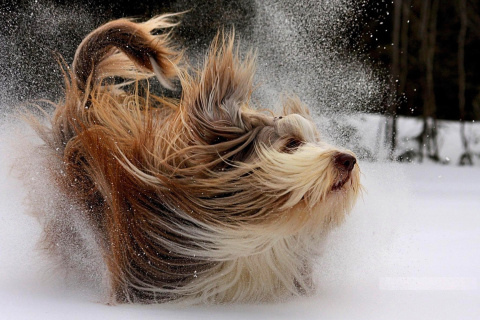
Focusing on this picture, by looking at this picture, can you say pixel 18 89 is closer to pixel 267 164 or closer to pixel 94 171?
pixel 94 171

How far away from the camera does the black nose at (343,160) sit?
6.27ft

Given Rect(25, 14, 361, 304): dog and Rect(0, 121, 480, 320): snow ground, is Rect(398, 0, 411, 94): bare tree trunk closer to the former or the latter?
Rect(0, 121, 480, 320): snow ground

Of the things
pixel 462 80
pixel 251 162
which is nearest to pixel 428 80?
pixel 462 80

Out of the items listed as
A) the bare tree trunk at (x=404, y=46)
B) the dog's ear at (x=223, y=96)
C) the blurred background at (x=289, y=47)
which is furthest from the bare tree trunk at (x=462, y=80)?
the dog's ear at (x=223, y=96)

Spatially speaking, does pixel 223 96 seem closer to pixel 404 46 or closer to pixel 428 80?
pixel 404 46

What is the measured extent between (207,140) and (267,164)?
0.24 meters

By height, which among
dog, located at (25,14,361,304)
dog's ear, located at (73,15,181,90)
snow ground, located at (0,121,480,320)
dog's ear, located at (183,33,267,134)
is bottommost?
snow ground, located at (0,121,480,320)

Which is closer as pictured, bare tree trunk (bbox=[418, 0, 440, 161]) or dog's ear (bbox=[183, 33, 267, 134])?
dog's ear (bbox=[183, 33, 267, 134])

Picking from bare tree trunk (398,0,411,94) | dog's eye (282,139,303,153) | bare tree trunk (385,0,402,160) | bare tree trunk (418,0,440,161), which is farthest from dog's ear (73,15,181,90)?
bare tree trunk (418,0,440,161)

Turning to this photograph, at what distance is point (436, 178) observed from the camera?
6133 mm

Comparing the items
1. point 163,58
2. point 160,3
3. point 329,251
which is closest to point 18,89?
point 160,3

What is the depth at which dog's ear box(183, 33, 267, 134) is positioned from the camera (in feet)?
7.10

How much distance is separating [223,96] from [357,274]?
0.84 metres

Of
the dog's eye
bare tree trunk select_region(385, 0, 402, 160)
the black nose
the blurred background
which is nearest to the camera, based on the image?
the black nose
